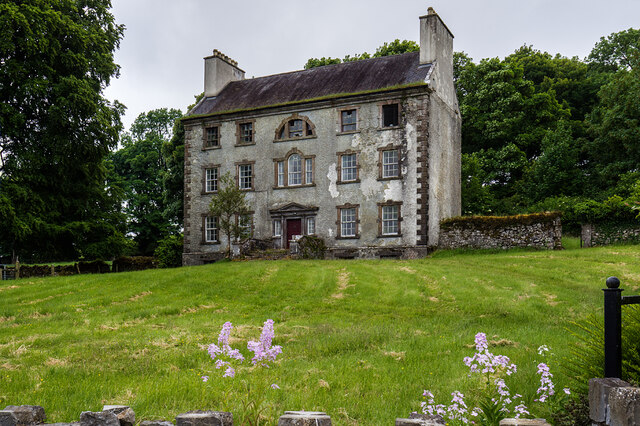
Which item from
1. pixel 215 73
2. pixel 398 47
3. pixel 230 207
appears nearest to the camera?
pixel 230 207

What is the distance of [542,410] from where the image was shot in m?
6.66

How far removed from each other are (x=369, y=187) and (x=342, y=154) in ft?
9.49

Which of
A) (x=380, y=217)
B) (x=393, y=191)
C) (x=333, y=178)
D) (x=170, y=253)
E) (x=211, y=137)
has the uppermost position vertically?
(x=211, y=137)

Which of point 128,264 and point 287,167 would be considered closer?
point 287,167

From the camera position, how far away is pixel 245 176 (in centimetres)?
3834

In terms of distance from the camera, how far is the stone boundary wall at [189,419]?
175 inches

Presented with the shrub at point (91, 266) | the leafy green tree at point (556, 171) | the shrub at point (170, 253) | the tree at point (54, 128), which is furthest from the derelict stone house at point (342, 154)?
the leafy green tree at point (556, 171)

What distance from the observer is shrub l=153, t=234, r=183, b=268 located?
127 ft

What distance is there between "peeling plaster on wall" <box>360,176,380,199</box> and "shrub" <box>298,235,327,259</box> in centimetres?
407

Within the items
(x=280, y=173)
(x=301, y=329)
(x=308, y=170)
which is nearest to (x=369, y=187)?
(x=308, y=170)

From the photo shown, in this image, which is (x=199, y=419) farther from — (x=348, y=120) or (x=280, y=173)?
(x=280, y=173)

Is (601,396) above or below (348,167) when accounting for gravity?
below

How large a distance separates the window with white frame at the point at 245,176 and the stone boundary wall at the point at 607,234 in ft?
70.9

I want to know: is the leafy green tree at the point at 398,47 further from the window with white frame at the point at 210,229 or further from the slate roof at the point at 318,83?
the window with white frame at the point at 210,229
